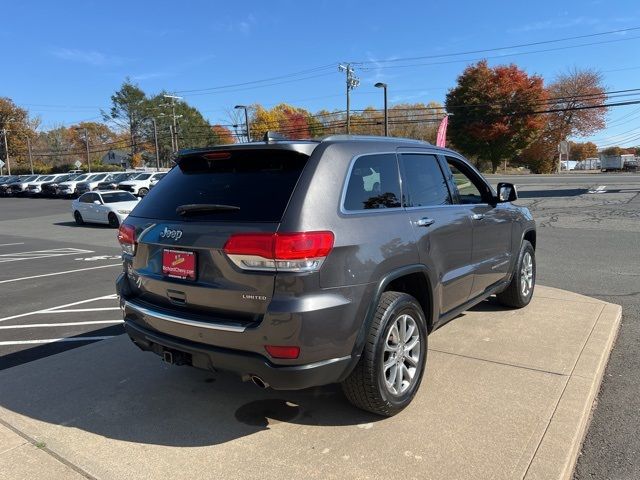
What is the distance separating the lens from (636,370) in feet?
13.1

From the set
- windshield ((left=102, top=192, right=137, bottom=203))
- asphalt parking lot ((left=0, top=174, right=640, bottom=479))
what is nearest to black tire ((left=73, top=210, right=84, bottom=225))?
windshield ((left=102, top=192, right=137, bottom=203))

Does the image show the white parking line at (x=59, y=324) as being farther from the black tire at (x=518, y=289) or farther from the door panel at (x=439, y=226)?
the black tire at (x=518, y=289)

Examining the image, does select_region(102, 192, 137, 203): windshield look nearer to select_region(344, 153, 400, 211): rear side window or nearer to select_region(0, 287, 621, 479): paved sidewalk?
select_region(0, 287, 621, 479): paved sidewalk

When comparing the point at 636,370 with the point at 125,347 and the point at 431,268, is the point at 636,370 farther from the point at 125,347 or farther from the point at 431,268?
the point at 125,347

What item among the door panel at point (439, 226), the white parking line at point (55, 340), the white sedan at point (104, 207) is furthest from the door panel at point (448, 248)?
the white sedan at point (104, 207)

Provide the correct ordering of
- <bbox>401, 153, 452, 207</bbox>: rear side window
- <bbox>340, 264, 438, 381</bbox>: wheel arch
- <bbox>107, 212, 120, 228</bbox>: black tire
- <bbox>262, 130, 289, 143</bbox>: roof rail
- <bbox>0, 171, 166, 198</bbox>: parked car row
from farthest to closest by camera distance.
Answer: <bbox>0, 171, 166, 198</bbox>: parked car row < <bbox>107, 212, 120, 228</bbox>: black tire < <bbox>401, 153, 452, 207</bbox>: rear side window < <bbox>262, 130, 289, 143</bbox>: roof rail < <bbox>340, 264, 438, 381</bbox>: wheel arch

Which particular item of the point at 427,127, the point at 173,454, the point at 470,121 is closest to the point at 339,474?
the point at 173,454

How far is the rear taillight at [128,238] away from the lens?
3410 mm

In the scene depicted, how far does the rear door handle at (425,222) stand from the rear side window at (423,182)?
0.13 meters

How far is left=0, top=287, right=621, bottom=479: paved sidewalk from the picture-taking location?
8.97 ft

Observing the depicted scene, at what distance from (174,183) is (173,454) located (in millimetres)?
1771

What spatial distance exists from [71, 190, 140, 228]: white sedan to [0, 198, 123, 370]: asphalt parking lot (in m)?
2.78

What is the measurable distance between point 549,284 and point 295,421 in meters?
5.23

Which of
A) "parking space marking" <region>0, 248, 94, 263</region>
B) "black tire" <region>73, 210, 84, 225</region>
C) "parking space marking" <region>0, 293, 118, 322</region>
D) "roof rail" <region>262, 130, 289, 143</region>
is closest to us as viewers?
"roof rail" <region>262, 130, 289, 143</region>
